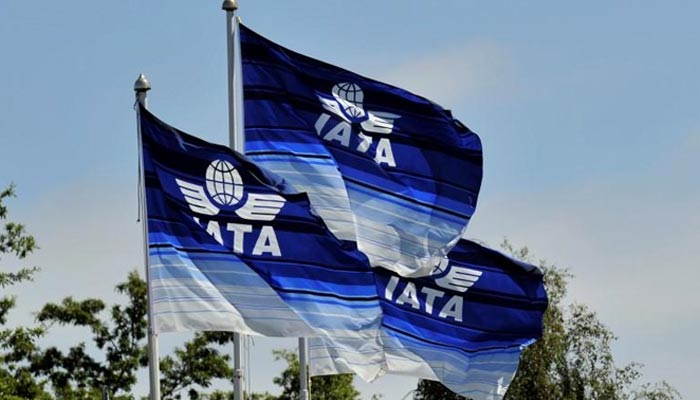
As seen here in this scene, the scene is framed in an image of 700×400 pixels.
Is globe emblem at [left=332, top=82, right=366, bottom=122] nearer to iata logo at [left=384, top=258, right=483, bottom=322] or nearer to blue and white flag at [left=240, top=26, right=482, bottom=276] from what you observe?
blue and white flag at [left=240, top=26, right=482, bottom=276]

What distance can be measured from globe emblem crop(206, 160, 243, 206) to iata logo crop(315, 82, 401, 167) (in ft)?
16.8

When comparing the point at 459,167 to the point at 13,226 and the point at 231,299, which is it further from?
the point at 13,226

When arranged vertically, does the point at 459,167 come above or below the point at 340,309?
above

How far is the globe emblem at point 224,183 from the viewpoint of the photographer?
28.5 m

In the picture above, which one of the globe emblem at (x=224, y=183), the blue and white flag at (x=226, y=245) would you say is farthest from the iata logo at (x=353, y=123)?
the globe emblem at (x=224, y=183)

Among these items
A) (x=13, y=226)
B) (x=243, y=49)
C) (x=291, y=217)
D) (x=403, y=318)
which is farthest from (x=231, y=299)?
(x=13, y=226)

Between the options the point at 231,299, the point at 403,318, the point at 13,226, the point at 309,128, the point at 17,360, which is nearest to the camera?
the point at 231,299

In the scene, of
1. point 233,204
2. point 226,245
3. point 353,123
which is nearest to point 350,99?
point 353,123

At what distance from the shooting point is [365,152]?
3459 cm

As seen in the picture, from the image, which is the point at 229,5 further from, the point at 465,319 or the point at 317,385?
the point at 317,385

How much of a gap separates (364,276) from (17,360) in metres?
23.8

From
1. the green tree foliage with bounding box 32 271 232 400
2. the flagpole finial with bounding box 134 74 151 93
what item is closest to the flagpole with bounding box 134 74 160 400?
the flagpole finial with bounding box 134 74 151 93

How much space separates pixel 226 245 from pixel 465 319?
916cm

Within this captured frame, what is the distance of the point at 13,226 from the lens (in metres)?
46.3
